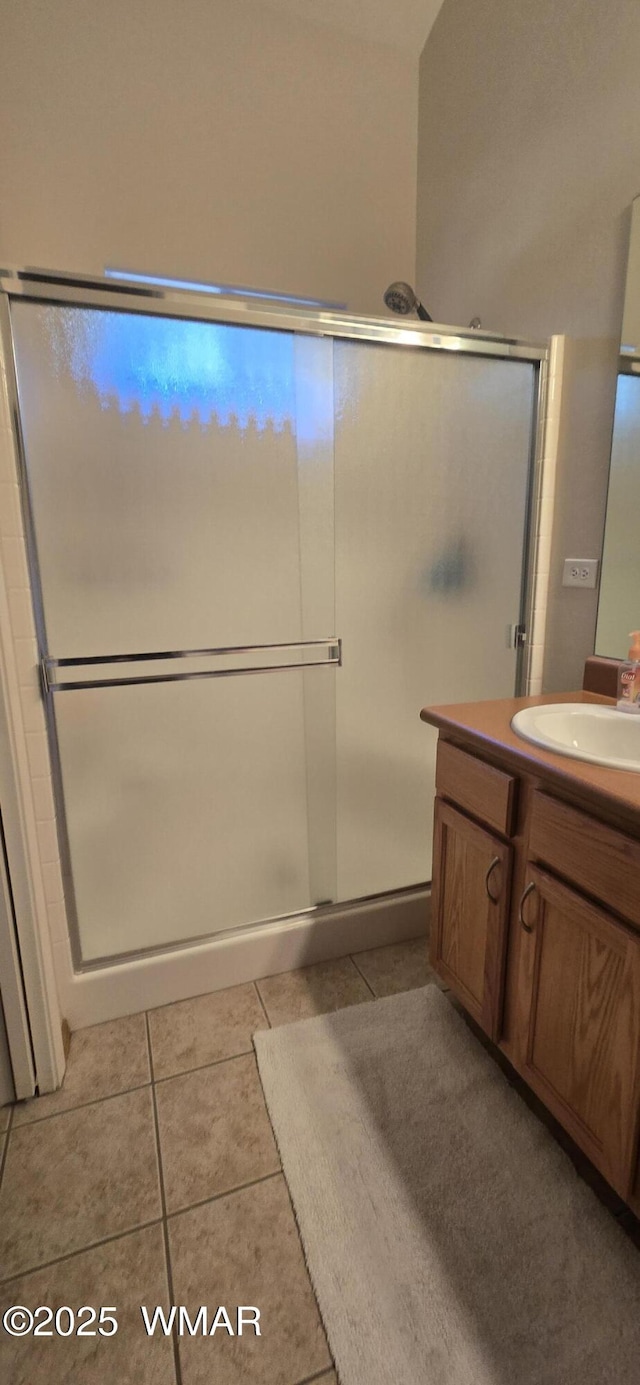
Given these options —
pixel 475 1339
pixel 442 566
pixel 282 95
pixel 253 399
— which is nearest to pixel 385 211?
pixel 282 95

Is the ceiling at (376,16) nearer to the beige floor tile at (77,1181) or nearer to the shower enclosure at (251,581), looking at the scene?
the shower enclosure at (251,581)

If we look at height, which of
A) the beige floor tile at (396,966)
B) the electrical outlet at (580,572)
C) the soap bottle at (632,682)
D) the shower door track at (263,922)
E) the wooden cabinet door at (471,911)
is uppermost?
the electrical outlet at (580,572)

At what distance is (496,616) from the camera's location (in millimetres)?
1820

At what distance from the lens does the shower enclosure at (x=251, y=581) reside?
1336 mm

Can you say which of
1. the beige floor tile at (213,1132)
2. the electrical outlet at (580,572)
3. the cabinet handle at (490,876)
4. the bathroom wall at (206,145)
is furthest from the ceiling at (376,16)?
the beige floor tile at (213,1132)

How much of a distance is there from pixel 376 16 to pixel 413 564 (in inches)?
76.9

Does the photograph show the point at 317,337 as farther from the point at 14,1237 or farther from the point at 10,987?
the point at 14,1237

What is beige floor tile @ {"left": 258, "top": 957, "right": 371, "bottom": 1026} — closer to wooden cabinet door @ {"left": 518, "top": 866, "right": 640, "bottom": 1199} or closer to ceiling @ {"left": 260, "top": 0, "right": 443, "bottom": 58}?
wooden cabinet door @ {"left": 518, "top": 866, "right": 640, "bottom": 1199}

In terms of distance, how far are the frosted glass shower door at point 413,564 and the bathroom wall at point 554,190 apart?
0.54ft

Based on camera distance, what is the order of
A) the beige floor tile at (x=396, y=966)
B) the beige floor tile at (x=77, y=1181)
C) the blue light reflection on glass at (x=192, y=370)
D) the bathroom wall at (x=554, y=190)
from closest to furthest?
1. the beige floor tile at (x=77, y=1181)
2. the blue light reflection on glass at (x=192, y=370)
3. the bathroom wall at (x=554, y=190)
4. the beige floor tile at (x=396, y=966)

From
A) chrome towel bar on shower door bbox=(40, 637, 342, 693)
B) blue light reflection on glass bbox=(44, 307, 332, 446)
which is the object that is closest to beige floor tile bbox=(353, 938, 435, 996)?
chrome towel bar on shower door bbox=(40, 637, 342, 693)

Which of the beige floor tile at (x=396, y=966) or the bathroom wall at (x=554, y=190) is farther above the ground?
the bathroom wall at (x=554, y=190)

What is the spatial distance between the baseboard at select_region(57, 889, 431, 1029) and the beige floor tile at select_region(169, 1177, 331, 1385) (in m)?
0.58

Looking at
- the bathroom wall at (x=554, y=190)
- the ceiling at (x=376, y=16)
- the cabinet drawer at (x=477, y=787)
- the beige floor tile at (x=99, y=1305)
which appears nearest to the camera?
the beige floor tile at (x=99, y=1305)
